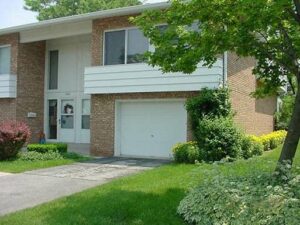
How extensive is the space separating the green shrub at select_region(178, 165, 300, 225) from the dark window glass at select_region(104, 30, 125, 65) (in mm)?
10291

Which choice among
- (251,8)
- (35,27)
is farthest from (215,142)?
(35,27)

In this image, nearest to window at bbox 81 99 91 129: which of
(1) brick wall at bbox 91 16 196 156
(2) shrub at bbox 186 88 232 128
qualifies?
(1) brick wall at bbox 91 16 196 156

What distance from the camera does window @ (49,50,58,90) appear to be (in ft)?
73.3

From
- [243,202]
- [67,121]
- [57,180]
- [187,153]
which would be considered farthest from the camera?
[67,121]

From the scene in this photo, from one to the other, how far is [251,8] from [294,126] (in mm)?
2319

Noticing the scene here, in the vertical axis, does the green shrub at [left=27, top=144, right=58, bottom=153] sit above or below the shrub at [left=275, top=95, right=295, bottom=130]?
below

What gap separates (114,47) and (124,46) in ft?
A: 1.84

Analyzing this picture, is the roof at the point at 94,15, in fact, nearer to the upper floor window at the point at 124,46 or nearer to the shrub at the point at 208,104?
the upper floor window at the point at 124,46

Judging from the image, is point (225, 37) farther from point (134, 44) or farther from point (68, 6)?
point (68, 6)

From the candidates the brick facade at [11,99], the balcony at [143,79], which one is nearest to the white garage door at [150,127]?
the balcony at [143,79]

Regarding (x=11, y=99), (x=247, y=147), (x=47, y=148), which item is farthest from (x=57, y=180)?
(x=11, y=99)

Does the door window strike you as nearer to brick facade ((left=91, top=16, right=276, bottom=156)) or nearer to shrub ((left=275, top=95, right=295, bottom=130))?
brick facade ((left=91, top=16, right=276, bottom=156))

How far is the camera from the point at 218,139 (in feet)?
46.3

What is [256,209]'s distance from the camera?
236 inches
